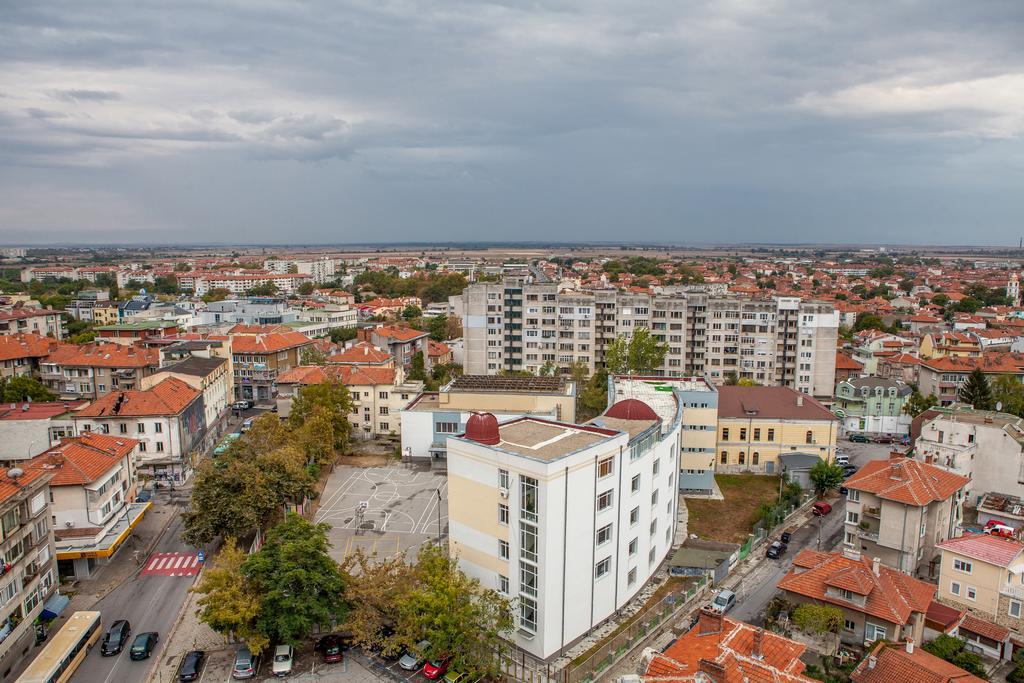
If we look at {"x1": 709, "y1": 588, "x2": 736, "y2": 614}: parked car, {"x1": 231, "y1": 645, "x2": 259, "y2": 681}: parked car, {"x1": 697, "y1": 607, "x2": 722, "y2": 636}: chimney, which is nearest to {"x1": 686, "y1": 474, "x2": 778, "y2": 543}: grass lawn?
{"x1": 709, "y1": 588, "x2": 736, "y2": 614}: parked car

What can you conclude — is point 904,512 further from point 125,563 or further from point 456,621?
point 125,563

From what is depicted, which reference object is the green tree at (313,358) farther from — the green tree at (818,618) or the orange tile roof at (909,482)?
the green tree at (818,618)

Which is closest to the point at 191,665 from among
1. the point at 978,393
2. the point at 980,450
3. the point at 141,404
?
the point at 141,404

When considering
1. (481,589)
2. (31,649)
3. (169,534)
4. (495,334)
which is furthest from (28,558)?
(495,334)

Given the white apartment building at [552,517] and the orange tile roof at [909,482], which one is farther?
the orange tile roof at [909,482]

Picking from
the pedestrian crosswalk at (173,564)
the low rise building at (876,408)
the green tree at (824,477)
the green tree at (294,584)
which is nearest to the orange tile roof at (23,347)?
the pedestrian crosswalk at (173,564)

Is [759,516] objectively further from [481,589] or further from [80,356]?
[80,356]
